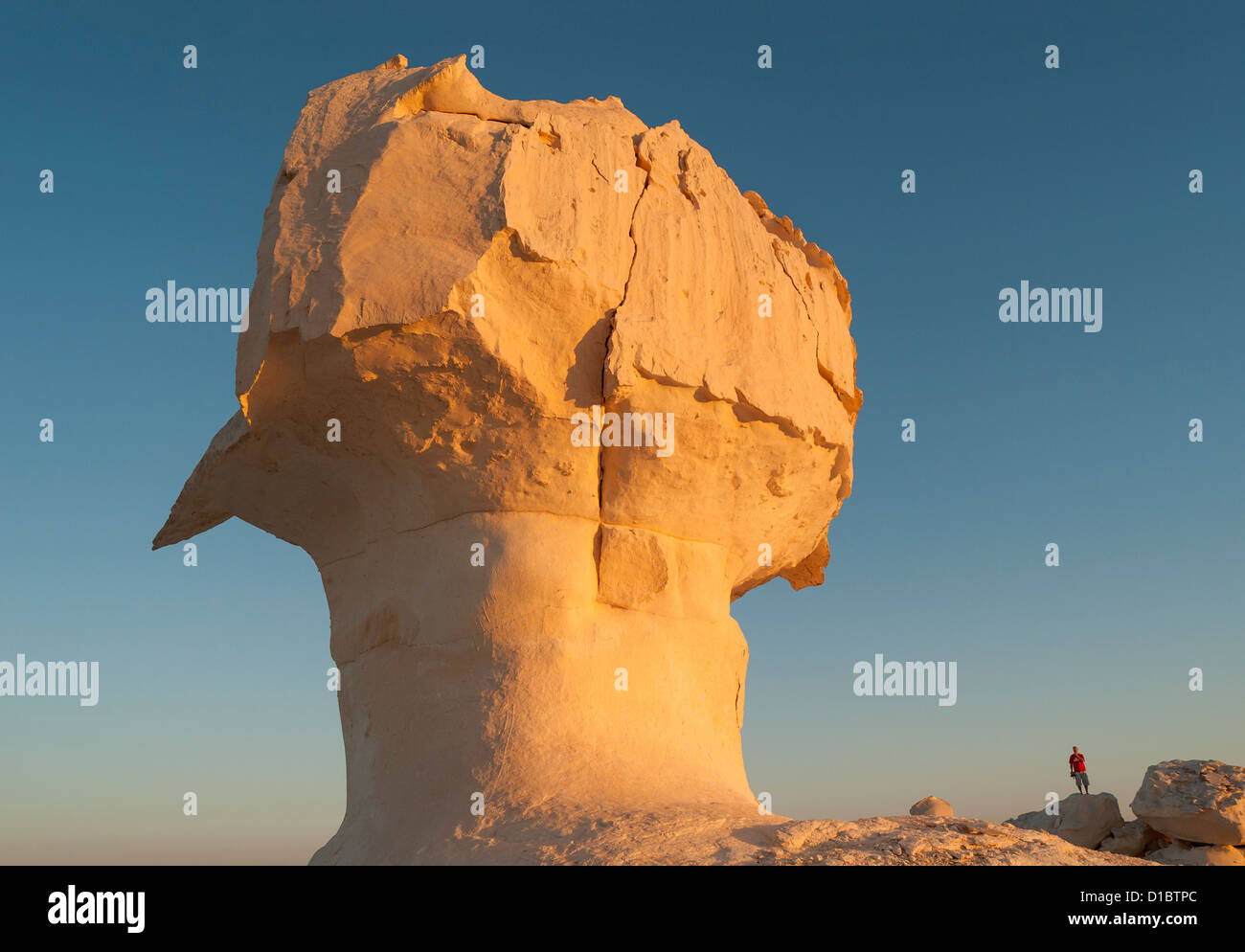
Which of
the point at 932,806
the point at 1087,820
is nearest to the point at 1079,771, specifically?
the point at 1087,820

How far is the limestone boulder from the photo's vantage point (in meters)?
11.0

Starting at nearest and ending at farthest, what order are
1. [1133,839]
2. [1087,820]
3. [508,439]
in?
1. [508,439]
2. [1133,839]
3. [1087,820]

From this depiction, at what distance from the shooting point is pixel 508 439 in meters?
6.33

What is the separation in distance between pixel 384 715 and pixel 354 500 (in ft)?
4.55

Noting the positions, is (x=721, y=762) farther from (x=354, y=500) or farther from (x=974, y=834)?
(x=354, y=500)

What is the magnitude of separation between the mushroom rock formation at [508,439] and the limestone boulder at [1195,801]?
22.2ft

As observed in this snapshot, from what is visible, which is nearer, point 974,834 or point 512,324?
point 974,834

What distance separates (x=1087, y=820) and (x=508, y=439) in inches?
398

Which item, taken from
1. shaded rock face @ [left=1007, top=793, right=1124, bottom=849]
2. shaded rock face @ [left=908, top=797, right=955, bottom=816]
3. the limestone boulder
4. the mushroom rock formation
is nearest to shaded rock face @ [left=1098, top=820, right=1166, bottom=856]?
shaded rock face @ [left=1007, top=793, right=1124, bottom=849]

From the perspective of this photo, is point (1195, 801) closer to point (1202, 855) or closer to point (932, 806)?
point (1202, 855)

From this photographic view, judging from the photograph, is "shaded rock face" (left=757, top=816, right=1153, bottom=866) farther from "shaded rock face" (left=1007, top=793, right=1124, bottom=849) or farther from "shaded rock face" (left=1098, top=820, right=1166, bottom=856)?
"shaded rock face" (left=1007, top=793, right=1124, bottom=849)

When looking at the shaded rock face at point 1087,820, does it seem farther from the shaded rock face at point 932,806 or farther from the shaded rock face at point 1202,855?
the shaded rock face at point 932,806

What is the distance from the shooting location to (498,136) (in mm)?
6312
